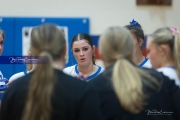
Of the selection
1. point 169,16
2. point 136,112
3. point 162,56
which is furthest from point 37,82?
point 169,16

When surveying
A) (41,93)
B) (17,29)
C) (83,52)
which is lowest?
(41,93)

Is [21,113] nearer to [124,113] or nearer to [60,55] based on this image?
[60,55]

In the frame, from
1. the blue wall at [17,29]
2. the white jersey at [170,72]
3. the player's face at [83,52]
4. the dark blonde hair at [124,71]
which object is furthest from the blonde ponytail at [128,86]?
the blue wall at [17,29]

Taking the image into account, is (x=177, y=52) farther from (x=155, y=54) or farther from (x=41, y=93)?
(x=41, y=93)

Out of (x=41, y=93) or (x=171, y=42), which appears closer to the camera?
(x=41, y=93)

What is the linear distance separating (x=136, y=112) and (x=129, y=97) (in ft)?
0.29

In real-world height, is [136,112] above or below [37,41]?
below

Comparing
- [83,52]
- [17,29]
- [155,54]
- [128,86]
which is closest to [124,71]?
[128,86]

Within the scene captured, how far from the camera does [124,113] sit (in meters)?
1.59

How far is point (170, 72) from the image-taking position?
1746mm

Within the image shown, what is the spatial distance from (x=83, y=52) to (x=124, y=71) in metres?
1.03

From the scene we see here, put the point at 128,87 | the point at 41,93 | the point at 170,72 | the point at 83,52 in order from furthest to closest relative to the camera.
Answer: the point at 83,52
the point at 170,72
the point at 128,87
the point at 41,93

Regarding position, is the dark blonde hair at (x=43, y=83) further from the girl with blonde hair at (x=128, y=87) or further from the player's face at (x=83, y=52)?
the player's face at (x=83, y=52)

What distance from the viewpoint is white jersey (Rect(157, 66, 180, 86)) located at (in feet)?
5.69
